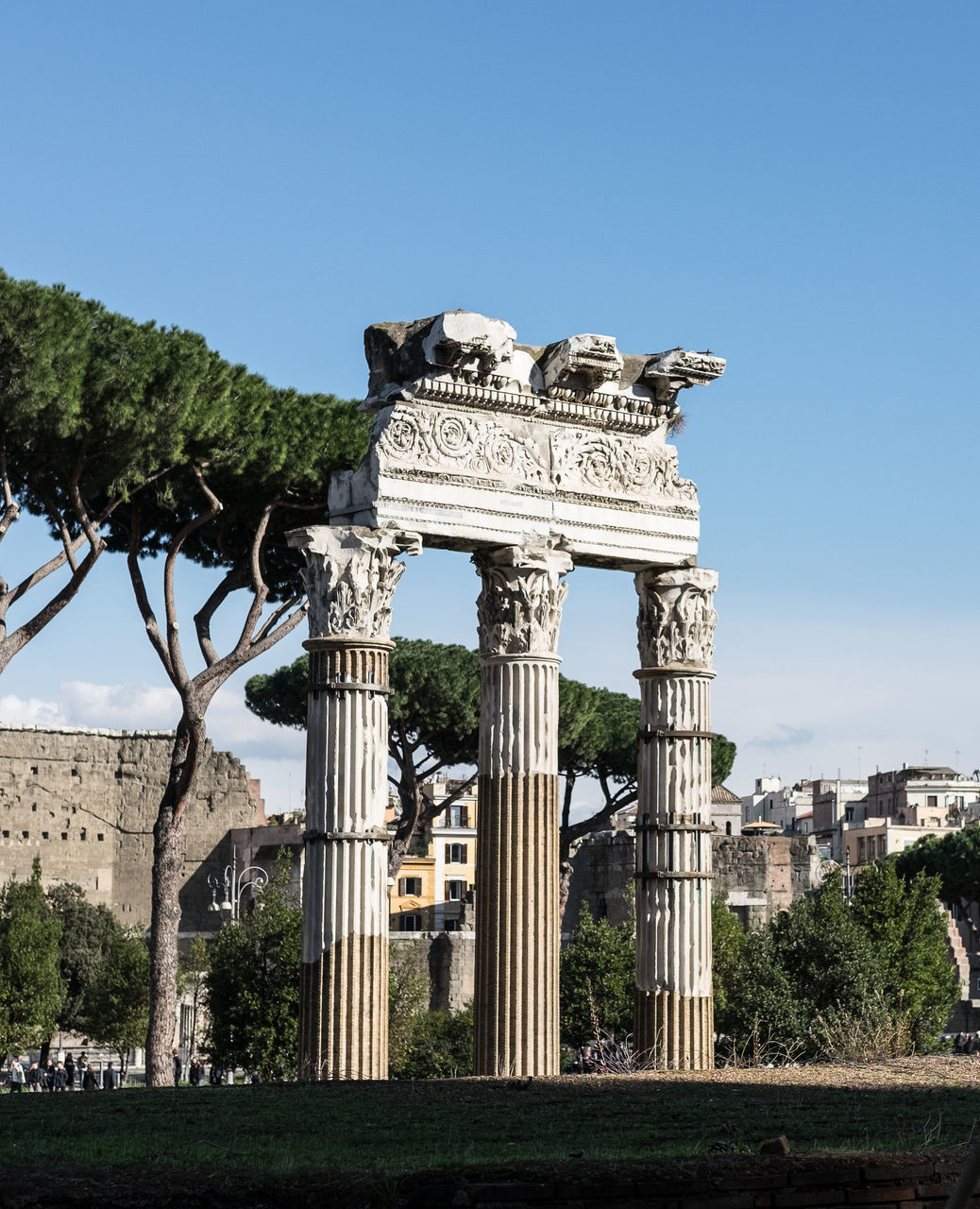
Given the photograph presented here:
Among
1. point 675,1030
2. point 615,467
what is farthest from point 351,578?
point 675,1030

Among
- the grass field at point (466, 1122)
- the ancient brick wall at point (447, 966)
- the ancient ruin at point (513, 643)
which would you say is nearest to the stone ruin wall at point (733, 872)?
the ancient brick wall at point (447, 966)

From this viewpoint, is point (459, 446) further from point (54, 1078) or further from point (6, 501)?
point (54, 1078)

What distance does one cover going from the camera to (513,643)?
46.6ft

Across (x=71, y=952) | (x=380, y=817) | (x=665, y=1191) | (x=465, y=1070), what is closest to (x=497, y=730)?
(x=380, y=817)

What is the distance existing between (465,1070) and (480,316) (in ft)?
62.7

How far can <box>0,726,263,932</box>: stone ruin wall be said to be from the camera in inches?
2249

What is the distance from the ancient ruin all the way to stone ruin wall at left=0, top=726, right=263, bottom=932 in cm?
4394

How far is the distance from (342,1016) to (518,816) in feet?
6.60

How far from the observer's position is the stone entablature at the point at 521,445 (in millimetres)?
13742

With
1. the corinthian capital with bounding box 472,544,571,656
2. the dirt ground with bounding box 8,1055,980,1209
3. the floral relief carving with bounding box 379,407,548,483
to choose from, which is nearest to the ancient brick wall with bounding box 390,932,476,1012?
the corinthian capital with bounding box 472,544,571,656

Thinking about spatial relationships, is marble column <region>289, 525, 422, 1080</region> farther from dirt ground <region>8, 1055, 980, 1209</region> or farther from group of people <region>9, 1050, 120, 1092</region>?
group of people <region>9, 1050, 120, 1092</region>

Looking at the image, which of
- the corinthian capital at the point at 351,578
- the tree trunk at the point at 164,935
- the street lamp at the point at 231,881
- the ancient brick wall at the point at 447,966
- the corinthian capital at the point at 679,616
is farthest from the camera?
the street lamp at the point at 231,881

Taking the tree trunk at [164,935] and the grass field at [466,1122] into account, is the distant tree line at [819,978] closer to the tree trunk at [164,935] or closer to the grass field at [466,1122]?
the grass field at [466,1122]

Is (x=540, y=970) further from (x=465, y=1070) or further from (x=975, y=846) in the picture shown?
(x=975, y=846)
